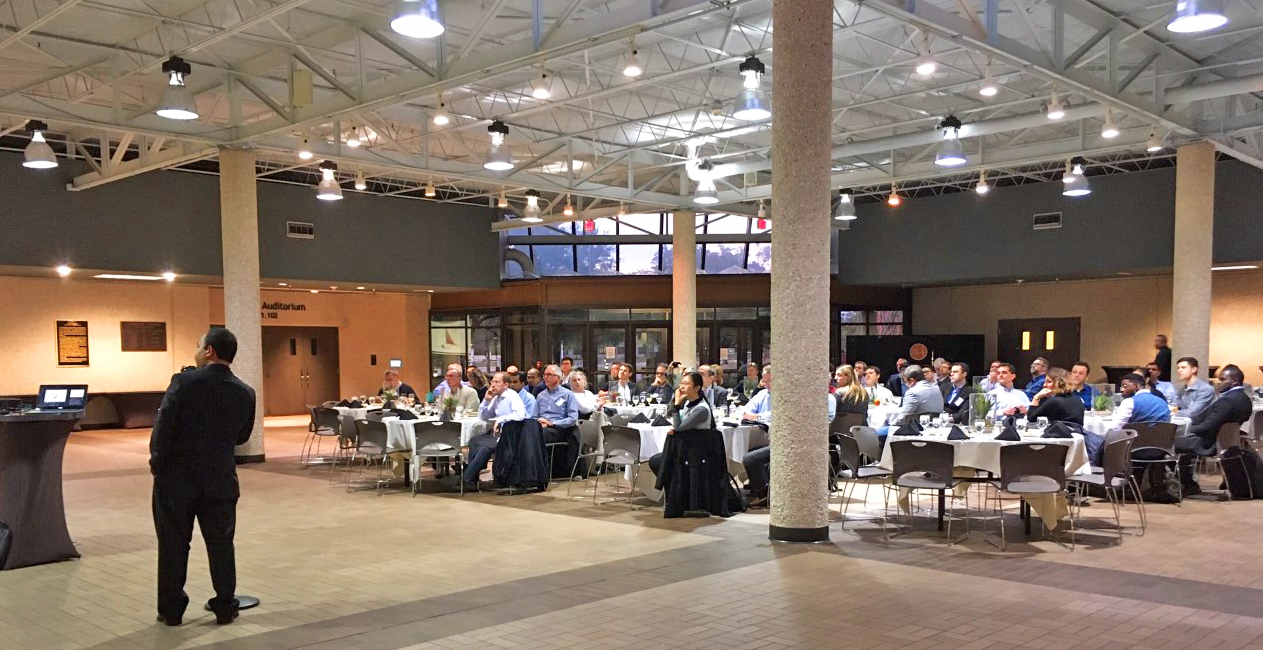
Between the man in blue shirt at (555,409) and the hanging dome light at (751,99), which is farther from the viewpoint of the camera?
the man in blue shirt at (555,409)

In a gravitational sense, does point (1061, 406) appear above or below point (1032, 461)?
above

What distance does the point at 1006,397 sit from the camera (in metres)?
9.91

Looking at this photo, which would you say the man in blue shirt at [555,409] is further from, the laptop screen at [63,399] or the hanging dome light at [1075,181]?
the hanging dome light at [1075,181]

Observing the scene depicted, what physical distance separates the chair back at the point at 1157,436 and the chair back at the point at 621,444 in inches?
185

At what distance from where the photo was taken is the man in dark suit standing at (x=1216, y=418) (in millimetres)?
9531

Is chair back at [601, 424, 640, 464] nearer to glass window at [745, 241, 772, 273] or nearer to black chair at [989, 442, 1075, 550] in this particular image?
black chair at [989, 442, 1075, 550]

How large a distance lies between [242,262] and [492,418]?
5179mm

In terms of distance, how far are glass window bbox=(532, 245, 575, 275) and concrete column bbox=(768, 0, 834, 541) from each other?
1617 cm

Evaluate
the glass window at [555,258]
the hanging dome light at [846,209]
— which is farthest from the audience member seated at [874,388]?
the glass window at [555,258]

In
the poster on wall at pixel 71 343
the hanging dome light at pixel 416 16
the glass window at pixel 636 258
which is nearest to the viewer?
the hanging dome light at pixel 416 16

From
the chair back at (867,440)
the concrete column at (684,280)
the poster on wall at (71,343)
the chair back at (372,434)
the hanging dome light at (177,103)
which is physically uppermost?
the hanging dome light at (177,103)

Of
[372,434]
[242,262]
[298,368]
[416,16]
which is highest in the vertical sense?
[416,16]

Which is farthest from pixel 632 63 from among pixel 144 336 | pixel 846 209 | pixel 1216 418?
pixel 144 336

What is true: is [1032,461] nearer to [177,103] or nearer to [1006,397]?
[1006,397]
